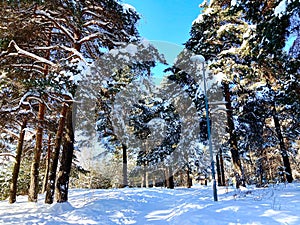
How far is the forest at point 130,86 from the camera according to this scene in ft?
26.0

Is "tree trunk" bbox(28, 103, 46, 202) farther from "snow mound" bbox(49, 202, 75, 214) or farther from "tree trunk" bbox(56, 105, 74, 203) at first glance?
"snow mound" bbox(49, 202, 75, 214)

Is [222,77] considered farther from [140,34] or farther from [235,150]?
[140,34]

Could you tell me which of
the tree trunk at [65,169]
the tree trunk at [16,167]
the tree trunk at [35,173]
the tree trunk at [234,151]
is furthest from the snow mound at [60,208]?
the tree trunk at [234,151]

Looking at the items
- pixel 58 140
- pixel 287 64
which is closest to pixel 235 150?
pixel 287 64

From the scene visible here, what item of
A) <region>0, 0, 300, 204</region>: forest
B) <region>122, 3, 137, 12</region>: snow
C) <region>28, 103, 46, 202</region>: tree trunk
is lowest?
<region>28, 103, 46, 202</region>: tree trunk

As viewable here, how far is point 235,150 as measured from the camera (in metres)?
12.4

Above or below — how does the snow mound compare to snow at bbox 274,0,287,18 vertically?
below

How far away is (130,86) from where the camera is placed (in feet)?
54.2

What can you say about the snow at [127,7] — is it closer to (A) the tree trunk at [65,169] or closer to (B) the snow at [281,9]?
(A) the tree trunk at [65,169]

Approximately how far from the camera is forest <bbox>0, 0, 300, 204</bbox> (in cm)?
791

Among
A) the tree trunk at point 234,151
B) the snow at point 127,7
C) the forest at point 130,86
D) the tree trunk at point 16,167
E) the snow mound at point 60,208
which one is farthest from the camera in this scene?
the tree trunk at point 234,151

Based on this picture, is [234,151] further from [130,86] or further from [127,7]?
[127,7]

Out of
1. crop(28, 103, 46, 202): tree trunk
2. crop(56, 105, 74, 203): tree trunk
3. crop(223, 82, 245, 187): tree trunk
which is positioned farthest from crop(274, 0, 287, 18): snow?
crop(28, 103, 46, 202): tree trunk

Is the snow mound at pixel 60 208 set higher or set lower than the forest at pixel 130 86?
lower
